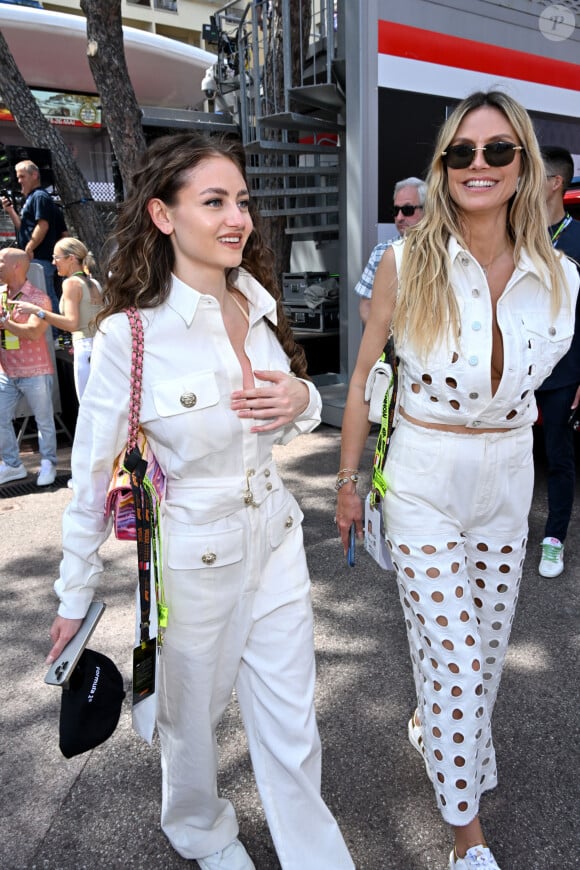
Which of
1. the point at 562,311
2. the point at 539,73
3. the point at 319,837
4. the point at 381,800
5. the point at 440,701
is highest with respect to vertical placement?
the point at 539,73

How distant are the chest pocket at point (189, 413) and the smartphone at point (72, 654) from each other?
1.60ft

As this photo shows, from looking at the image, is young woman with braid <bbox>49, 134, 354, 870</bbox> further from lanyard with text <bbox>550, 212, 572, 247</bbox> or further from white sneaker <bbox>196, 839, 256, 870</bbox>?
lanyard with text <bbox>550, 212, 572, 247</bbox>

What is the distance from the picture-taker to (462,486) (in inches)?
79.0

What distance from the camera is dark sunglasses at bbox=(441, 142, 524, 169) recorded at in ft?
6.51

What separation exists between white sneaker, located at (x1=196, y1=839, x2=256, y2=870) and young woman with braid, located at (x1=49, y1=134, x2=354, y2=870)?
0.21 m

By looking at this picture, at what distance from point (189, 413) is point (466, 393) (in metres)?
0.78

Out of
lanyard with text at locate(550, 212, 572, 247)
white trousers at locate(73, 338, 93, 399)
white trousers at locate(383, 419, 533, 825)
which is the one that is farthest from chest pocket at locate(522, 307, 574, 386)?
white trousers at locate(73, 338, 93, 399)

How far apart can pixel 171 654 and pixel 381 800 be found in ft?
3.38

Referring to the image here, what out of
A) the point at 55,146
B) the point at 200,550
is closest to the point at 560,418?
the point at 200,550

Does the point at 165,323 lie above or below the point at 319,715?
above

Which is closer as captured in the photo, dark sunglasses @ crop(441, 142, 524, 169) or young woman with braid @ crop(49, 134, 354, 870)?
young woman with braid @ crop(49, 134, 354, 870)

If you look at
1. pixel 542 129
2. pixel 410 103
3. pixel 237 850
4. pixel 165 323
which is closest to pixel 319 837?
pixel 237 850

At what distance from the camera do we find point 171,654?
182cm

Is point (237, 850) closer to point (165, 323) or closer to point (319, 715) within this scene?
point (319, 715)
